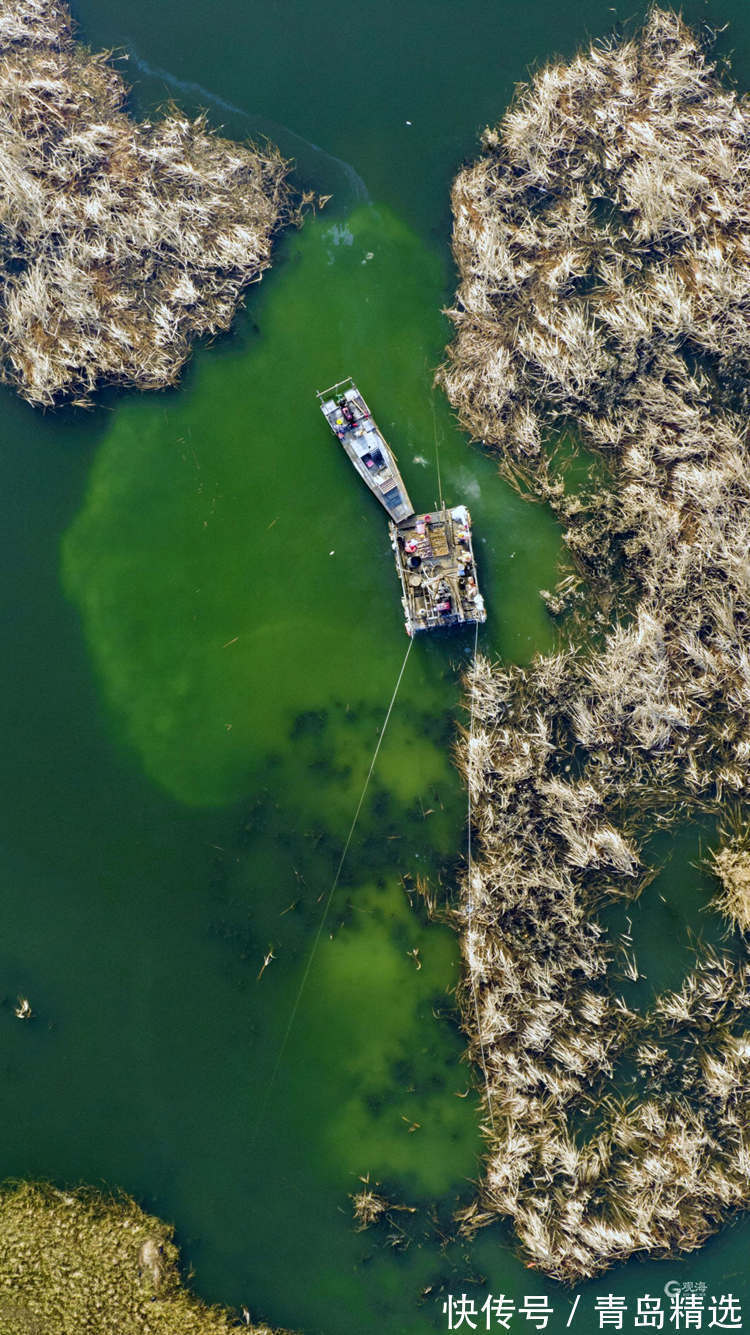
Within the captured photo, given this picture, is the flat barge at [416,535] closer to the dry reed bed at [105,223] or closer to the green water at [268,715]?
the green water at [268,715]

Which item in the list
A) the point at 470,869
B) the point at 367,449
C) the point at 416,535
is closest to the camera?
the point at 367,449

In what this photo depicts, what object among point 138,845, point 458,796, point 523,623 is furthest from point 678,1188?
point 138,845

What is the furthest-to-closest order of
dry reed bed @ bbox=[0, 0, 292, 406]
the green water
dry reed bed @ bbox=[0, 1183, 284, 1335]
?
1. the green water
2. dry reed bed @ bbox=[0, 0, 292, 406]
3. dry reed bed @ bbox=[0, 1183, 284, 1335]

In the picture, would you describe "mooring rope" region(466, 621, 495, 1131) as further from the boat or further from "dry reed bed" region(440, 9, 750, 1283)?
the boat

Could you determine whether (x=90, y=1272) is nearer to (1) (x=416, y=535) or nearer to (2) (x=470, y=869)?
(2) (x=470, y=869)

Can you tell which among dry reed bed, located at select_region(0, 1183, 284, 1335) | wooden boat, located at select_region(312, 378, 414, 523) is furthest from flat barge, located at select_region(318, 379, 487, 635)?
dry reed bed, located at select_region(0, 1183, 284, 1335)

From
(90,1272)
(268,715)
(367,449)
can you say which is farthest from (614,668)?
(90,1272)

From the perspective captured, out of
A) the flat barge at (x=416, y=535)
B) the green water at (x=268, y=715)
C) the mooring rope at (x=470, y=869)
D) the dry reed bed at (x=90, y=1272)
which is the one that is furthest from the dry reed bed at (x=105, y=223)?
the dry reed bed at (x=90, y=1272)
